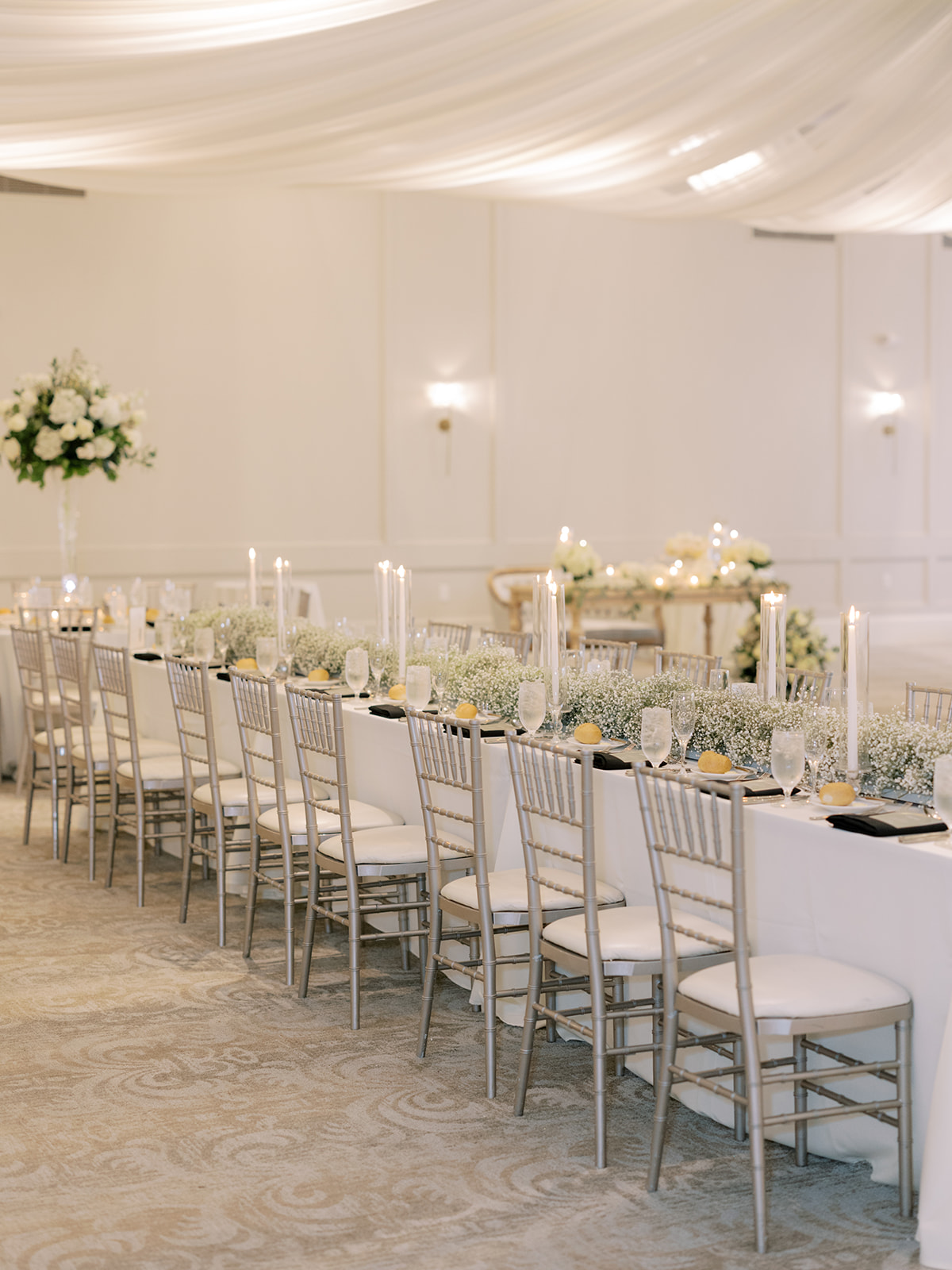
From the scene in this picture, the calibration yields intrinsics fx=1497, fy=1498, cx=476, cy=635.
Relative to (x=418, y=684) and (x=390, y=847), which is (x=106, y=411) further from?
(x=390, y=847)

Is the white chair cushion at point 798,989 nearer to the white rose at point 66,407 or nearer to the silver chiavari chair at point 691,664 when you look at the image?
the silver chiavari chair at point 691,664

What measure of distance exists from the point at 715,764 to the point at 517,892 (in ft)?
1.98

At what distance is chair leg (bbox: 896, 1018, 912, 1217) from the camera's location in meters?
3.02

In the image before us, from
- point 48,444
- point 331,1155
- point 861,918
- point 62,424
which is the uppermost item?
point 62,424

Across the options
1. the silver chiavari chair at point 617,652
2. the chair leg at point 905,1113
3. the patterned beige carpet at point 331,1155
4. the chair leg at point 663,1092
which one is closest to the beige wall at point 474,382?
the silver chiavari chair at point 617,652

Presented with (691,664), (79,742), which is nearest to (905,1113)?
(691,664)

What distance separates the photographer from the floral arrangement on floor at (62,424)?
819cm

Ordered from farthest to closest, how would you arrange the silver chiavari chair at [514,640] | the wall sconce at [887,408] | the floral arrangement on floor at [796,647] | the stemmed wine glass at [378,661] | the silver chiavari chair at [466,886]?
the wall sconce at [887,408] < the floral arrangement on floor at [796,647] < the silver chiavari chair at [514,640] < the stemmed wine glass at [378,661] < the silver chiavari chair at [466,886]

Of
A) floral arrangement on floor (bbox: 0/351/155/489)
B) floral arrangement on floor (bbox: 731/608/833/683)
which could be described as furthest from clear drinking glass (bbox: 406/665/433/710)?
floral arrangement on floor (bbox: 731/608/833/683)

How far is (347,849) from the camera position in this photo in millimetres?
4320

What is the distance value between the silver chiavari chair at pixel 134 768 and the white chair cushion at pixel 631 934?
2.49 metres

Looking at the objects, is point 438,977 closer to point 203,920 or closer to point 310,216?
point 203,920

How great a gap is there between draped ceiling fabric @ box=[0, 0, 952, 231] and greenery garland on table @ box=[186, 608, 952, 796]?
1.84m

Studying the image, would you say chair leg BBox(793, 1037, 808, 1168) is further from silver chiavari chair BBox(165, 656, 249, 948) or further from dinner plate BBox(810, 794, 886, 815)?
silver chiavari chair BBox(165, 656, 249, 948)
